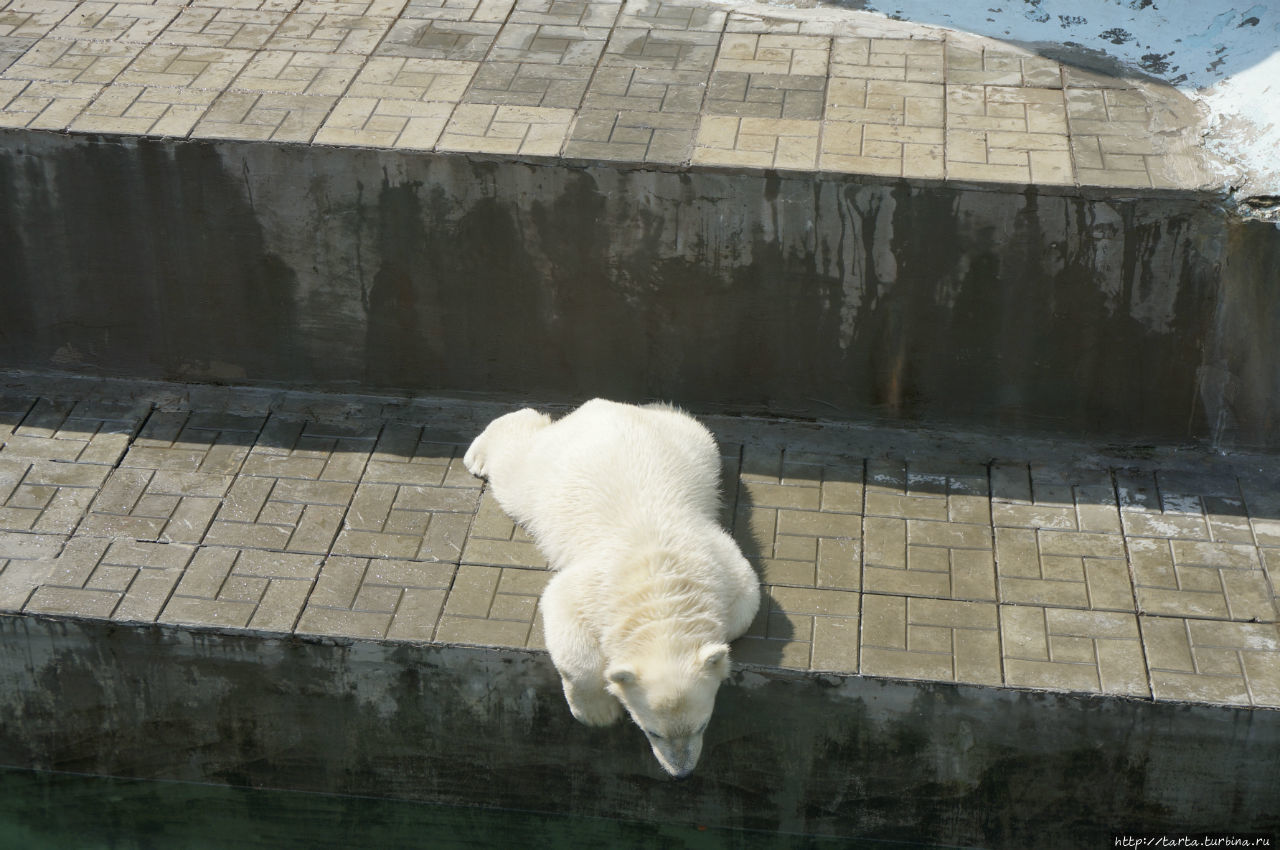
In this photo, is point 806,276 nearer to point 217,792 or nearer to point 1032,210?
point 1032,210

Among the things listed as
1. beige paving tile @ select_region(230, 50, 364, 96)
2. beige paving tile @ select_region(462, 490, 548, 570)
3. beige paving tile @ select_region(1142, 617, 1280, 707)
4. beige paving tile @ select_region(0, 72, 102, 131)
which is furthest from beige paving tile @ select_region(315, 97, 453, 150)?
beige paving tile @ select_region(1142, 617, 1280, 707)

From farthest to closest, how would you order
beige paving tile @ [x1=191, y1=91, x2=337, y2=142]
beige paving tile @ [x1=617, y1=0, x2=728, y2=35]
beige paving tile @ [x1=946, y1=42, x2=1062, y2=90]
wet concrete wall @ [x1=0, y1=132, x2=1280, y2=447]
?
beige paving tile @ [x1=617, y1=0, x2=728, y2=35] < beige paving tile @ [x1=946, y1=42, x2=1062, y2=90] < beige paving tile @ [x1=191, y1=91, x2=337, y2=142] < wet concrete wall @ [x1=0, y1=132, x2=1280, y2=447]

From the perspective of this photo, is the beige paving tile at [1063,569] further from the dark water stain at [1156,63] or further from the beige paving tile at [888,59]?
the dark water stain at [1156,63]

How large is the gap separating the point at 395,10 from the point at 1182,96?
4082 millimetres

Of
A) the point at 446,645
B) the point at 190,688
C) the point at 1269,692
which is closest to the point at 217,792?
the point at 190,688

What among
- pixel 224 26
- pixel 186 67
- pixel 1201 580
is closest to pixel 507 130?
pixel 186 67

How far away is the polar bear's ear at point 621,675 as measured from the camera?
4340 millimetres

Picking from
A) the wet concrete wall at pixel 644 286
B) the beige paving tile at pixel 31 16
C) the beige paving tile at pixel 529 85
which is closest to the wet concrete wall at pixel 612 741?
the wet concrete wall at pixel 644 286

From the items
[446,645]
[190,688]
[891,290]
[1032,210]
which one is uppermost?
[1032,210]

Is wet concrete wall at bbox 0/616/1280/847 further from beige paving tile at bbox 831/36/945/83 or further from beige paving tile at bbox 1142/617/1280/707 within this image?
beige paving tile at bbox 831/36/945/83

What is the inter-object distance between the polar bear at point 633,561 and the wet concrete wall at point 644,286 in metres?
0.62

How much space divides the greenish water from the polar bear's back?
113cm

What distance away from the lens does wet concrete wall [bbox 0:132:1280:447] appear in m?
5.73

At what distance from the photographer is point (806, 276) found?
233 inches
